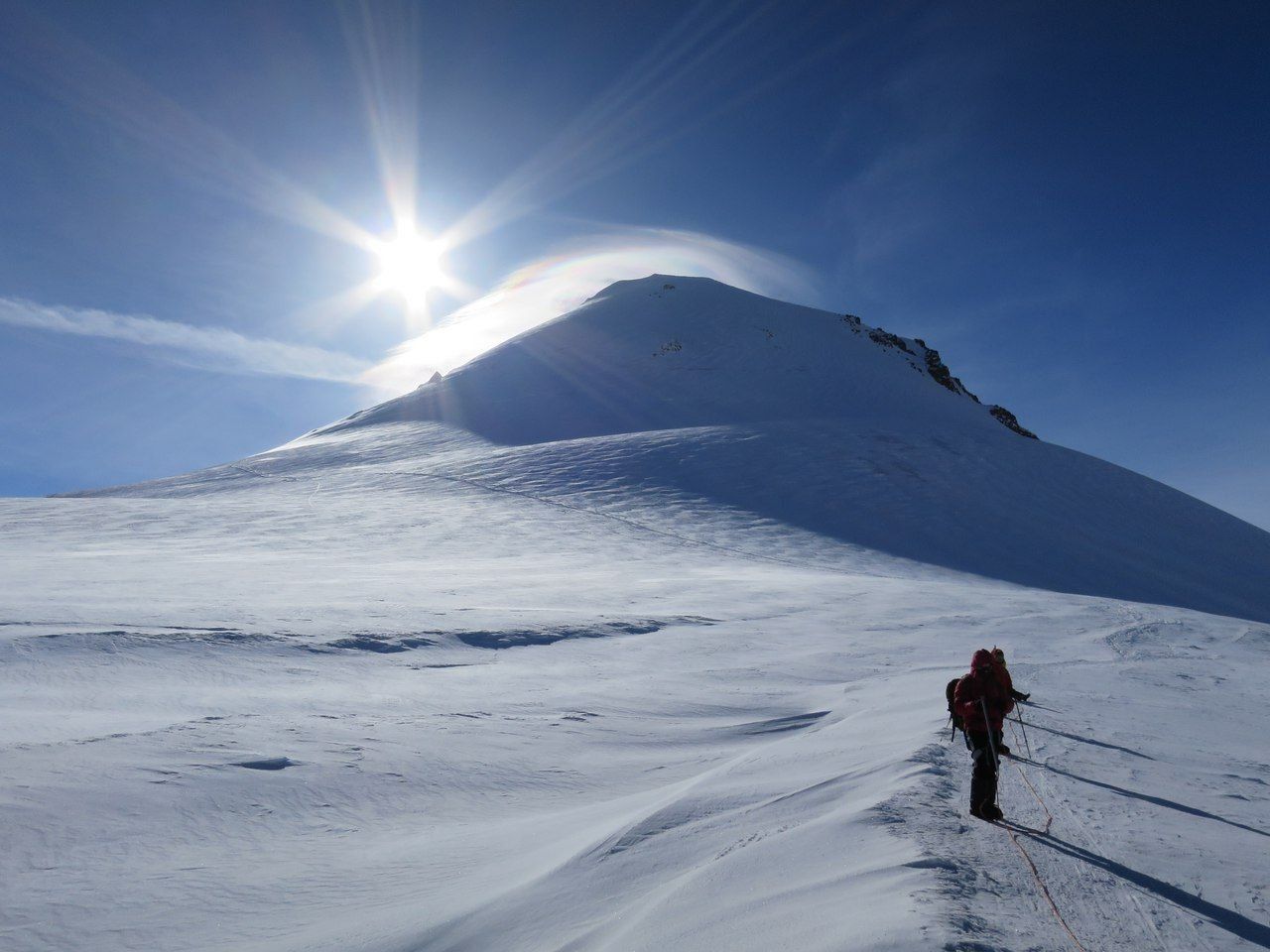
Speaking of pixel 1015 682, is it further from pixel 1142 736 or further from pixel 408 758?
pixel 408 758

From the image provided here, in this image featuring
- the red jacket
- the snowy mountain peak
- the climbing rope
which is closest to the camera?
the climbing rope

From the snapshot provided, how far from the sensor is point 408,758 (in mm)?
5789

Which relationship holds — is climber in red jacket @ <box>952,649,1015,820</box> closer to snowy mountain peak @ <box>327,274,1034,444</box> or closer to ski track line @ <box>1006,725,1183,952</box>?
ski track line @ <box>1006,725,1183,952</box>

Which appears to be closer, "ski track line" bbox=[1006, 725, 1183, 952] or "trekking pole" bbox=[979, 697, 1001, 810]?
"ski track line" bbox=[1006, 725, 1183, 952]

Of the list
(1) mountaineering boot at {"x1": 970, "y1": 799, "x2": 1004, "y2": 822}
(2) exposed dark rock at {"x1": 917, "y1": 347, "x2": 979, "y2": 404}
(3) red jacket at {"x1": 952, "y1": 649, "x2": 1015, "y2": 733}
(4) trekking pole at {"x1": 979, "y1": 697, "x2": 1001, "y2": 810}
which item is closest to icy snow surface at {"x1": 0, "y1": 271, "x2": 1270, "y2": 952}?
(1) mountaineering boot at {"x1": 970, "y1": 799, "x2": 1004, "y2": 822}

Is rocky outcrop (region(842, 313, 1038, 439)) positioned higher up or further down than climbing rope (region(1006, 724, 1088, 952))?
higher up

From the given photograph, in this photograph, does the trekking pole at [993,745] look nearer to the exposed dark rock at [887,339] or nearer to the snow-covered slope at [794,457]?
the snow-covered slope at [794,457]

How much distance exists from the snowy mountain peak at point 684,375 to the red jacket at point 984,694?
33.3m

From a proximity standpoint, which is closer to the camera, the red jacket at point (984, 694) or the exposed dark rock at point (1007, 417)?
the red jacket at point (984, 694)

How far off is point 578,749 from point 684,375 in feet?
140

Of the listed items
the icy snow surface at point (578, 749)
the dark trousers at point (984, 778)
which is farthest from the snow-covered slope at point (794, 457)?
the dark trousers at point (984, 778)

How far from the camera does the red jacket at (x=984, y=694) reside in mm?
4526

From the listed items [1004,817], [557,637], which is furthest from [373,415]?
[1004,817]

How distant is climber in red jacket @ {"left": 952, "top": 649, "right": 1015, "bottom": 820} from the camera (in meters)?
4.30
